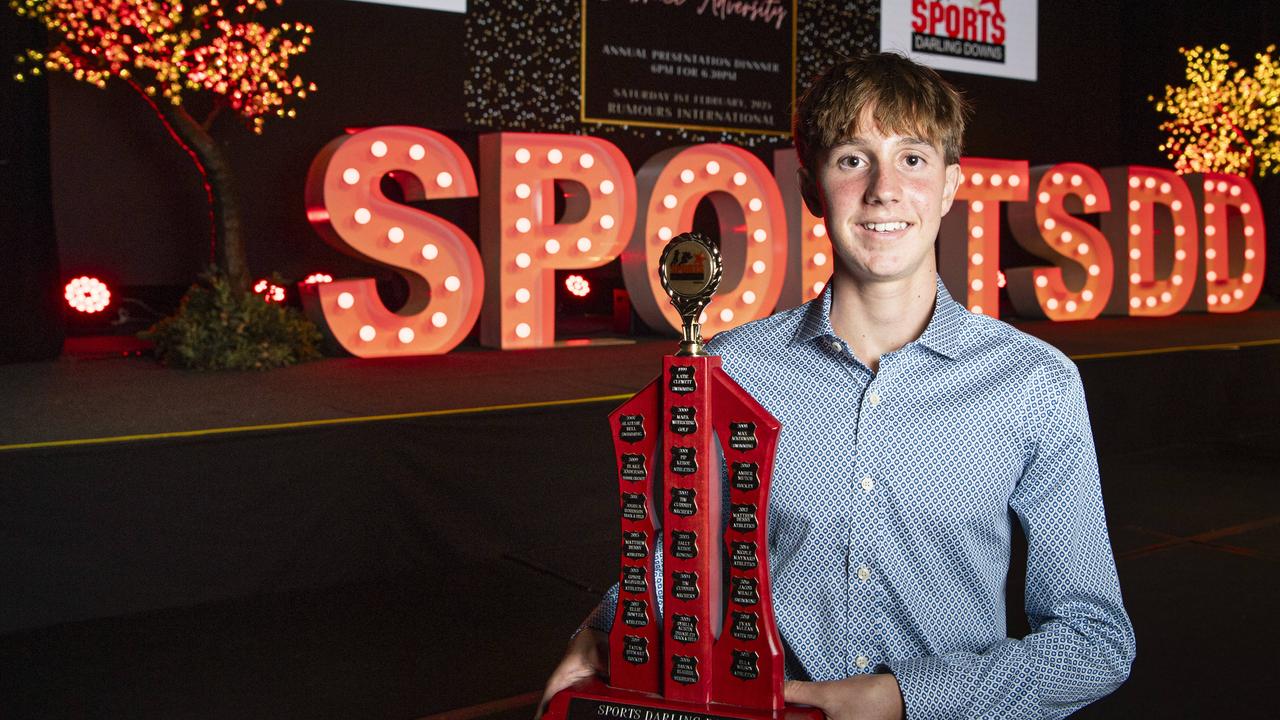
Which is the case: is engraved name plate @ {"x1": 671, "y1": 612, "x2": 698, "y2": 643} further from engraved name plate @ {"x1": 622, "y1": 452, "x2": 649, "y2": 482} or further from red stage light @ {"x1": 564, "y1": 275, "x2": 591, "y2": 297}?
red stage light @ {"x1": 564, "y1": 275, "x2": 591, "y2": 297}

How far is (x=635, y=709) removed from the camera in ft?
2.73

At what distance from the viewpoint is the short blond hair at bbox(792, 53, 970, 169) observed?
37.8 inches

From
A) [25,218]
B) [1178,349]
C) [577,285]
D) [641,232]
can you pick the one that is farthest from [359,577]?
[577,285]

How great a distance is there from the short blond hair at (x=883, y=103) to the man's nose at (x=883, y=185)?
3 centimetres

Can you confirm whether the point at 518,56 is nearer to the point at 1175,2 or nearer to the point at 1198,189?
the point at 1198,189

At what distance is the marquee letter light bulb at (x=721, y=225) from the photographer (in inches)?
201

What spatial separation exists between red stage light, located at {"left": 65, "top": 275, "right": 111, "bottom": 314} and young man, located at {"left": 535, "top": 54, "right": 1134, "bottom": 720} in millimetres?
5261

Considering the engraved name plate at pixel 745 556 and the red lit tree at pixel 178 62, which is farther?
the red lit tree at pixel 178 62

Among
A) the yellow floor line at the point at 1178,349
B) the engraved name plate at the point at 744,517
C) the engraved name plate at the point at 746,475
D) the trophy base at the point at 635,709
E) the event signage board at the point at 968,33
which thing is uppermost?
the event signage board at the point at 968,33

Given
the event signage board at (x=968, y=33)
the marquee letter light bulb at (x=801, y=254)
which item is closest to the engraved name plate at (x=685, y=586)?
the marquee letter light bulb at (x=801, y=254)

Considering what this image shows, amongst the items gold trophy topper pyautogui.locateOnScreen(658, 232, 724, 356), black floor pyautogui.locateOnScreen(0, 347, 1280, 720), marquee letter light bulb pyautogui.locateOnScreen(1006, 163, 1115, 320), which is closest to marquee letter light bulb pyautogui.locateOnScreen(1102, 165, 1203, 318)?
marquee letter light bulb pyautogui.locateOnScreen(1006, 163, 1115, 320)

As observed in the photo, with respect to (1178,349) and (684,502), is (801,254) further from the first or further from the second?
(684,502)

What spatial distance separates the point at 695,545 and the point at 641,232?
4.34 m

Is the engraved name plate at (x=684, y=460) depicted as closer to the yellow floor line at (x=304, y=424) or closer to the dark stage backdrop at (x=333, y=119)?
the yellow floor line at (x=304, y=424)
